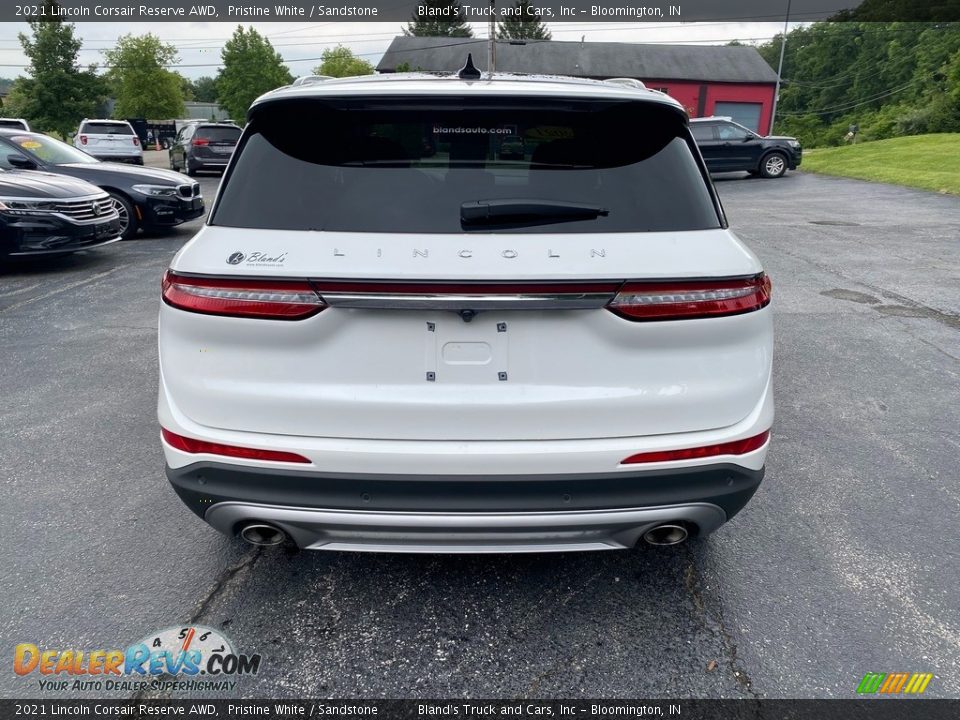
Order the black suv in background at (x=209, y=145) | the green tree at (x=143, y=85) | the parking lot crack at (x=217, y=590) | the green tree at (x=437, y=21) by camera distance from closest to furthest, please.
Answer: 1. the parking lot crack at (x=217, y=590)
2. the black suv in background at (x=209, y=145)
3. the green tree at (x=143, y=85)
4. the green tree at (x=437, y=21)

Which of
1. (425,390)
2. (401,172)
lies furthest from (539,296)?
(401,172)

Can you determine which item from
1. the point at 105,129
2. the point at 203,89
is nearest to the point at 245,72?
the point at 105,129

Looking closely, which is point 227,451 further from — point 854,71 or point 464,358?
point 854,71

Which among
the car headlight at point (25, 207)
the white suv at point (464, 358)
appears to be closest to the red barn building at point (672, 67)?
the car headlight at point (25, 207)

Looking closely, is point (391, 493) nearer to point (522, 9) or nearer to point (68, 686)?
point (68, 686)

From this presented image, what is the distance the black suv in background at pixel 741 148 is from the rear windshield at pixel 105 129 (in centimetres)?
1980

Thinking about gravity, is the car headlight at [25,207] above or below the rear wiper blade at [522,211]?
below

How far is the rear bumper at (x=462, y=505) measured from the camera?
2.13 m

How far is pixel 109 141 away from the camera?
24.2m

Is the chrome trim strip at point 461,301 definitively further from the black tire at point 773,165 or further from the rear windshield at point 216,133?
the rear windshield at point 216,133

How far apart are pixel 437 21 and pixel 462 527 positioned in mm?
88732

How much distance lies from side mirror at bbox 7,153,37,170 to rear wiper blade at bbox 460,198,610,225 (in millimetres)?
9528

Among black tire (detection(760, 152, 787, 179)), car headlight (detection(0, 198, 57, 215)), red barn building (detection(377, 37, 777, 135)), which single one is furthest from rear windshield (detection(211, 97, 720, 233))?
red barn building (detection(377, 37, 777, 135))

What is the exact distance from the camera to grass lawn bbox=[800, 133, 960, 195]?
58.8 feet
